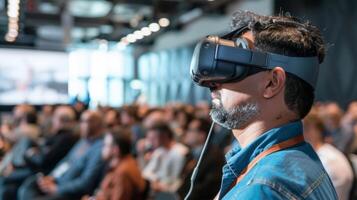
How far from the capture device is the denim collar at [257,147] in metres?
1.11

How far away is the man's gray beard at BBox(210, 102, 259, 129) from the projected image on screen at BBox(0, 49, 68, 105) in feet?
9.12

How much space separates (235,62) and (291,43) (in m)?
0.14

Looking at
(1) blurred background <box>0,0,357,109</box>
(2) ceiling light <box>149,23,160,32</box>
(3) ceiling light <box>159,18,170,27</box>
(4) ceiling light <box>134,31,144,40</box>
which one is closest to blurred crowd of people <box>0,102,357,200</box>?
(1) blurred background <box>0,0,357,109</box>

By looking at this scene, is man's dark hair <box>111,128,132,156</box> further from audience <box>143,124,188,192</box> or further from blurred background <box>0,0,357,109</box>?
audience <box>143,124,188,192</box>

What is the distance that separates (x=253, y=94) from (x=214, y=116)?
116mm

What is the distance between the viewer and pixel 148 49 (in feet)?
68.1

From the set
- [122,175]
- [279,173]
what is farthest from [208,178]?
[279,173]

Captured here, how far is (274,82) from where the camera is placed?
114 centimetres

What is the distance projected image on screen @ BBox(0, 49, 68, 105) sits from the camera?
379 cm

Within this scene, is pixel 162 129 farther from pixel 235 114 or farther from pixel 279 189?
pixel 279 189

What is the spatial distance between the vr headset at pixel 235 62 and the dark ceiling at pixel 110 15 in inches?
375

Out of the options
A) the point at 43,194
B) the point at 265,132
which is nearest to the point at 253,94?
the point at 265,132

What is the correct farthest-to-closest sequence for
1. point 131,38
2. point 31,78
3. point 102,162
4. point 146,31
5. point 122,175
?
1. point 131,38
2. point 146,31
3. point 102,162
4. point 31,78
5. point 122,175

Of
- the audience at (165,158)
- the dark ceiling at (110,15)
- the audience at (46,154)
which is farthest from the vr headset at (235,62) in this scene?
the dark ceiling at (110,15)
